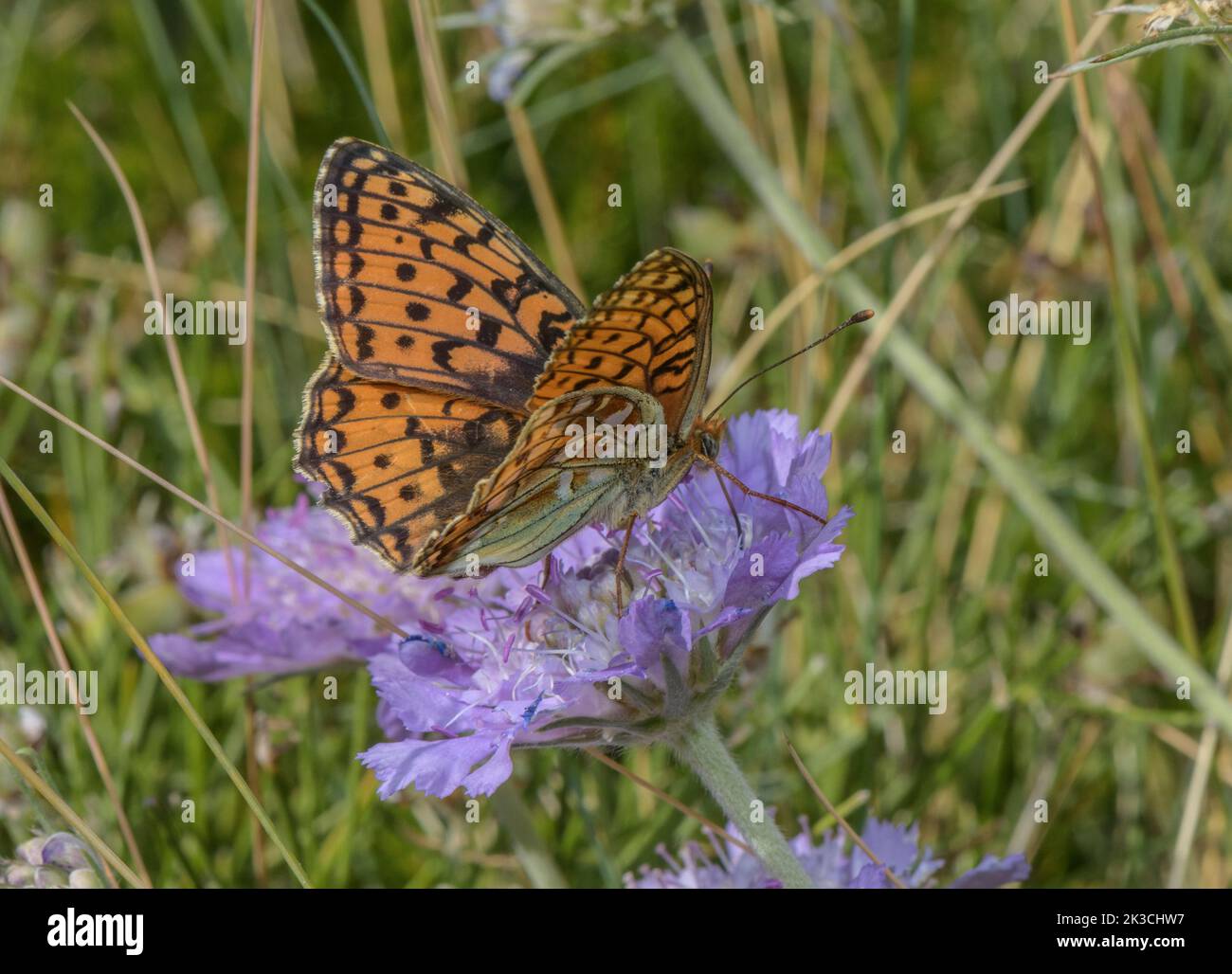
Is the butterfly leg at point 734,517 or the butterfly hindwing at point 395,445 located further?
the butterfly hindwing at point 395,445

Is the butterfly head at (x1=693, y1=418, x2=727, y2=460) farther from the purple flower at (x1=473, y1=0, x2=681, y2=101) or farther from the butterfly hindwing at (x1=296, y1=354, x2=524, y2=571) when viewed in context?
the purple flower at (x1=473, y1=0, x2=681, y2=101)

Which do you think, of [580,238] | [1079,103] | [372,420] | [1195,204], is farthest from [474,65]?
[1195,204]

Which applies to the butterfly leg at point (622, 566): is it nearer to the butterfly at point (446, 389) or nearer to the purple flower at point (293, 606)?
the butterfly at point (446, 389)

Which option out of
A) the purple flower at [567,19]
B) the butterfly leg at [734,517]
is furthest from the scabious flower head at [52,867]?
the purple flower at [567,19]

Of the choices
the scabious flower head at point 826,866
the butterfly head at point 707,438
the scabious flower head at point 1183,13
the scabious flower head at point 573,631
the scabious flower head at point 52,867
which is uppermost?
the scabious flower head at point 1183,13

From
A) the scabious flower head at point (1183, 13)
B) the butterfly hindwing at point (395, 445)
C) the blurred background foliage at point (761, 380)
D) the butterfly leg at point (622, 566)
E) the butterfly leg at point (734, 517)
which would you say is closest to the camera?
the scabious flower head at point (1183, 13)

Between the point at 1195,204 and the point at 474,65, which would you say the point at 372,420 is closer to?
the point at 474,65
